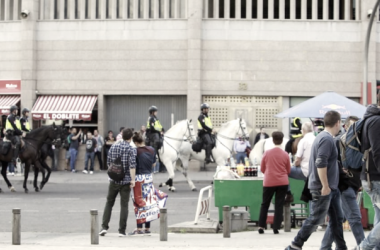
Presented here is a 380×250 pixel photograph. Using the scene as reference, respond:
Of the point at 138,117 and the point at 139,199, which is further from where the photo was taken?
the point at 138,117

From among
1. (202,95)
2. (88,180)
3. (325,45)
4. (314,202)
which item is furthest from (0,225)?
(325,45)

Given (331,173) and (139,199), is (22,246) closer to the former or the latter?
(139,199)

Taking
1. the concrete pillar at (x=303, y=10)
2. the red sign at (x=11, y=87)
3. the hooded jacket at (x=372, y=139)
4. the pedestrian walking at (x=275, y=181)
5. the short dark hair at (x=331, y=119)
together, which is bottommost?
the pedestrian walking at (x=275, y=181)

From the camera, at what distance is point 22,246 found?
12781mm

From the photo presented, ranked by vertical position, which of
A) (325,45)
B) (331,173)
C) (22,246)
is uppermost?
(325,45)

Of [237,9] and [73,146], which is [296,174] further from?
[237,9]

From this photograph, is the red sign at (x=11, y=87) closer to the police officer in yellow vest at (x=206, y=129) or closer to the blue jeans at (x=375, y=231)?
the police officer in yellow vest at (x=206, y=129)

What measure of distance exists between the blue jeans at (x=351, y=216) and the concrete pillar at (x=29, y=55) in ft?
83.5

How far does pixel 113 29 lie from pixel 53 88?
362 centimetres

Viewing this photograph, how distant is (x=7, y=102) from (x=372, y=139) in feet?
90.6

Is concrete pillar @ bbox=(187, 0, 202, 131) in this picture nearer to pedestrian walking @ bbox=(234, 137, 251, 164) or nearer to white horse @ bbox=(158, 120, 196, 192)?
pedestrian walking @ bbox=(234, 137, 251, 164)

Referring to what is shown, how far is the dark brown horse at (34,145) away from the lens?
24406 millimetres

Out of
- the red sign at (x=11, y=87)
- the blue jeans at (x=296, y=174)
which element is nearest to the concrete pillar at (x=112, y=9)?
the red sign at (x=11, y=87)

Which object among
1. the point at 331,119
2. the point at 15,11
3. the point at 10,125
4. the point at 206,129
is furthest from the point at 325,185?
the point at 15,11
